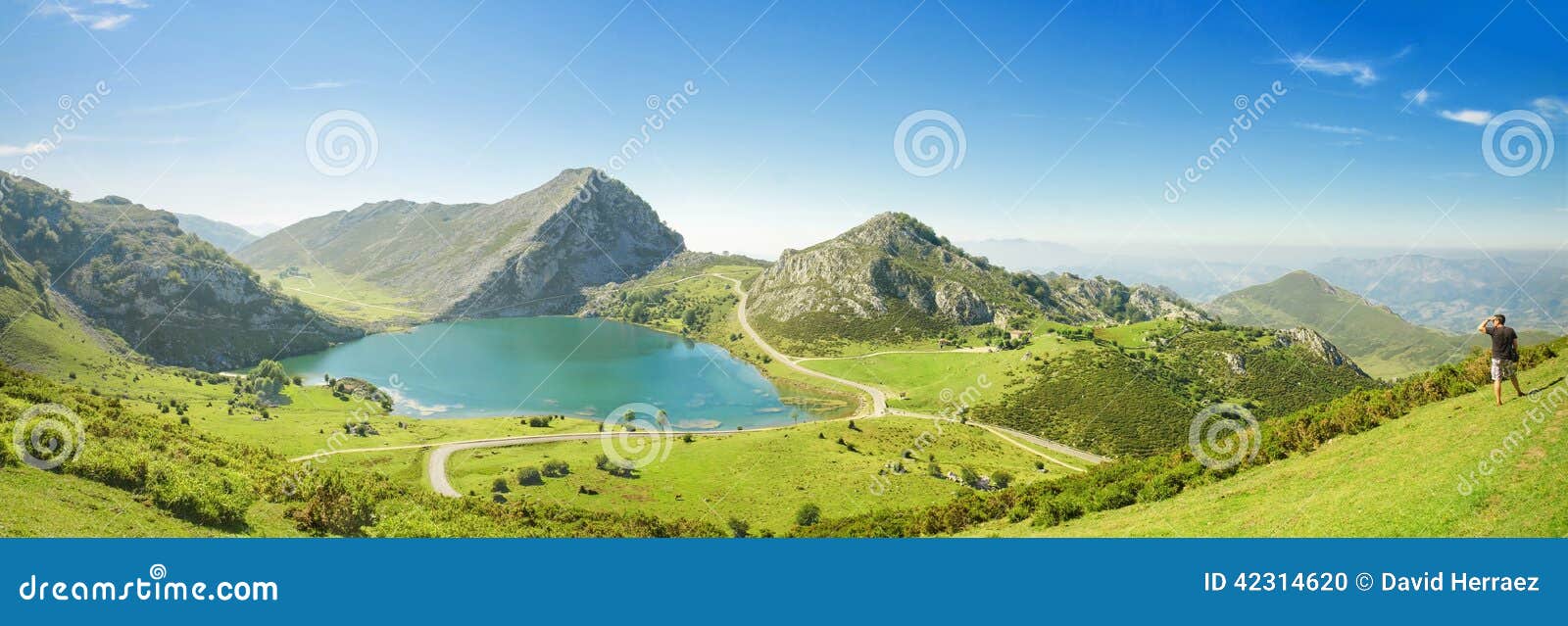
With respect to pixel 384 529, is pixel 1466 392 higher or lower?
higher

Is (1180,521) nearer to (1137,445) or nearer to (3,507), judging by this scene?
(3,507)

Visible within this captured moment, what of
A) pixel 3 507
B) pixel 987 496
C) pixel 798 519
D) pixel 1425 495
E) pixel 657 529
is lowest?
pixel 798 519

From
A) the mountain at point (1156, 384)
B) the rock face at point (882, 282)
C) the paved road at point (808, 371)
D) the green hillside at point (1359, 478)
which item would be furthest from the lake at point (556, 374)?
the green hillside at point (1359, 478)

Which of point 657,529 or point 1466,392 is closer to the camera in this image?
point 1466,392

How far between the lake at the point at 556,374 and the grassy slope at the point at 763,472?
22.0 meters

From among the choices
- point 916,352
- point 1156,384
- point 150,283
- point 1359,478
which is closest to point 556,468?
point 1359,478

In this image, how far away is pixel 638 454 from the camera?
73125mm

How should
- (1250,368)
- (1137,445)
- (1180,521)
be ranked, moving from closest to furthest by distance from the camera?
1. (1180,521)
2. (1137,445)
3. (1250,368)

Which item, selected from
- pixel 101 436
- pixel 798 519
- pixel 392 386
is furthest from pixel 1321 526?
pixel 392 386

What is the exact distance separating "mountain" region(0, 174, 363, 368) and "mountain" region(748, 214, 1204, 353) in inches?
5155

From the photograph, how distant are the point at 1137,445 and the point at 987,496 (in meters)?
67.3

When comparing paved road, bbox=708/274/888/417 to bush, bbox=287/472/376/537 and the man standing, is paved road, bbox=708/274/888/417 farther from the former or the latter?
the man standing

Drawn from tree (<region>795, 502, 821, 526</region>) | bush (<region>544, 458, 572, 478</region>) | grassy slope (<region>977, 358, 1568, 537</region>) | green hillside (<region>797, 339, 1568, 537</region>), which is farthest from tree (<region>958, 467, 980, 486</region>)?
grassy slope (<region>977, 358, 1568, 537</region>)

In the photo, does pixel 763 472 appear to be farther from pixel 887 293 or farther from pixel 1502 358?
pixel 887 293
